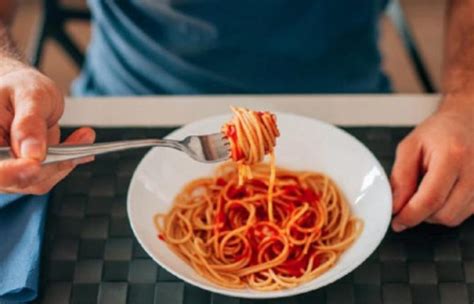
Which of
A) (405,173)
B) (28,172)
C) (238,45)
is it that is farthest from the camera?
(238,45)

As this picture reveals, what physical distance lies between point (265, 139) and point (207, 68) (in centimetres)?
39

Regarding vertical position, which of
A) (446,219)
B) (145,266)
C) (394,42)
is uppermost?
(446,219)

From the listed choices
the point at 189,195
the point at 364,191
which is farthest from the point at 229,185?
the point at 364,191

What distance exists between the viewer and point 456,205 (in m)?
0.89

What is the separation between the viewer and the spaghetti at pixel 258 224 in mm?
881

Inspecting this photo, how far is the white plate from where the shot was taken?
0.83 meters

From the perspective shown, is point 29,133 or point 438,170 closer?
point 29,133

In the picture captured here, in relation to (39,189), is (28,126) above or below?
above

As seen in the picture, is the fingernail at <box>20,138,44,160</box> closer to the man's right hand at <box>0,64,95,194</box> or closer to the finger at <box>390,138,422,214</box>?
the man's right hand at <box>0,64,95,194</box>

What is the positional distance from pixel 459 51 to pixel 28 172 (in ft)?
2.42

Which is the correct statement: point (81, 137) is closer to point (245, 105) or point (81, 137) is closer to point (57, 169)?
point (57, 169)

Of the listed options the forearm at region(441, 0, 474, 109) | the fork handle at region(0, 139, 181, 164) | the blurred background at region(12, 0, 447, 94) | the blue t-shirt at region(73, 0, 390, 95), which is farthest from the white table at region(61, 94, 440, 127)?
the blurred background at region(12, 0, 447, 94)

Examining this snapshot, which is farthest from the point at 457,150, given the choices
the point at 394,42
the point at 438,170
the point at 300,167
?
the point at 394,42

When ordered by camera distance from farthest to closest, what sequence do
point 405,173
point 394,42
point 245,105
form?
1. point 394,42
2. point 245,105
3. point 405,173
